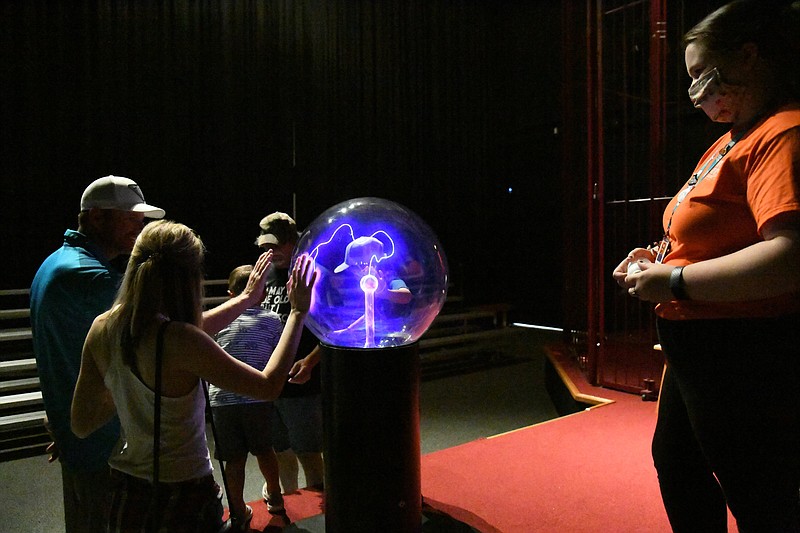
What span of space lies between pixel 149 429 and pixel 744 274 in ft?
4.46

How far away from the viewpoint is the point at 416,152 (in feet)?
24.3

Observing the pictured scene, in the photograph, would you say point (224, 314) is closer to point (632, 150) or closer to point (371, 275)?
point (371, 275)

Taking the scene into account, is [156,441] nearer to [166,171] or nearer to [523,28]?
[166,171]

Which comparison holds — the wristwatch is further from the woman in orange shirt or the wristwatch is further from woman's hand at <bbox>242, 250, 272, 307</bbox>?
woman's hand at <bbox>242, 250, 272, 307</bbox>

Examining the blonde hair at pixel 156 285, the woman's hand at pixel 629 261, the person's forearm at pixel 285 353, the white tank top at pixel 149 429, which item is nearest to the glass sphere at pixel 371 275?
the person's forearm at pixel 285 353

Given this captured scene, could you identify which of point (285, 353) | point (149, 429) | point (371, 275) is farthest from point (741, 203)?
point (149, 429)

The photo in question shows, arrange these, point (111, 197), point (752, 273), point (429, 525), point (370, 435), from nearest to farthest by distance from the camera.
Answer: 1. point (752, 273)
2. point (370, 435)
3. point (111, 197)
4. point (429, 525)

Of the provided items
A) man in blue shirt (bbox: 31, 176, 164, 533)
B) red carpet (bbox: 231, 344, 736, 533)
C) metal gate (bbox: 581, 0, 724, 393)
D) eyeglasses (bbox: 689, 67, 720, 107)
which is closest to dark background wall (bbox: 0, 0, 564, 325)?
metal gate (bbox: 581, 0, 724, 393)

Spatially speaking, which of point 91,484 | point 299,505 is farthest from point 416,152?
point 91,484

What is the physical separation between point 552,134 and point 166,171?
5.31 m

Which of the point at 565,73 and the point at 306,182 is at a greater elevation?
the point at 565,73

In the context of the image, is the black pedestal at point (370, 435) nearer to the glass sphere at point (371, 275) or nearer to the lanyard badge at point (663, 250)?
the glass sphere at point (371, 275)

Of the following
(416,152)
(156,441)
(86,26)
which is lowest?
(156,441)

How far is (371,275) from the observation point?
5.72 ft
